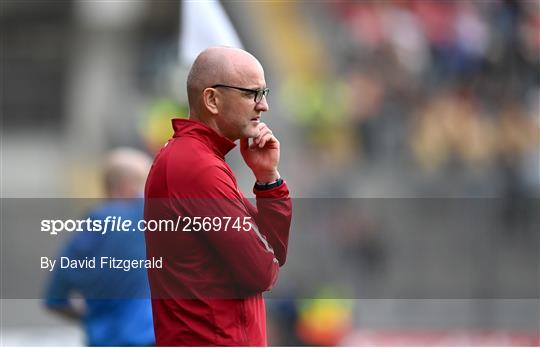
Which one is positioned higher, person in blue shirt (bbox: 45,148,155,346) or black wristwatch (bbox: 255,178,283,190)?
person in blue shirt (bbox: 45,148,155,346)

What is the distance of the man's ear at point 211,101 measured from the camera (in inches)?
124

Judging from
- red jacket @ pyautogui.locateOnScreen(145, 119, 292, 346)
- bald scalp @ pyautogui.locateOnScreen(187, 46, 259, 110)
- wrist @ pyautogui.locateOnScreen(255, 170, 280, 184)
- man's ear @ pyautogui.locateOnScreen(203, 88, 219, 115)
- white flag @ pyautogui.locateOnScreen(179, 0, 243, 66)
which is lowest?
red jacket @ pyautogui.locateOnScreen(145, 119, 292, 346)

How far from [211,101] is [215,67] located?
0.09m

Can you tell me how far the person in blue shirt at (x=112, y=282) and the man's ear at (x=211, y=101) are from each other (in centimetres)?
162

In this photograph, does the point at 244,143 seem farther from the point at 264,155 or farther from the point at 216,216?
the point at 216,216

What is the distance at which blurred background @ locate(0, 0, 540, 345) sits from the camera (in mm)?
11773

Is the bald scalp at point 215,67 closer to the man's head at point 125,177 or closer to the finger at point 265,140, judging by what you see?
the finger at point 265,140

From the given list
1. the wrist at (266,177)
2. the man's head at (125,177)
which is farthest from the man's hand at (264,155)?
the man's head at (125,177)

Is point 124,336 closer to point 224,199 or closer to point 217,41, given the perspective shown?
point 217,41

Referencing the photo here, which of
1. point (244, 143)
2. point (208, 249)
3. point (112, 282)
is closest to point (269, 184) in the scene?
point (244, 143)

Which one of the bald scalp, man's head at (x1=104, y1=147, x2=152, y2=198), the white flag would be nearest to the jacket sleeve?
the bald scalp

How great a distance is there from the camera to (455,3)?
1650cm

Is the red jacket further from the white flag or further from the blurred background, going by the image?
the blurred background

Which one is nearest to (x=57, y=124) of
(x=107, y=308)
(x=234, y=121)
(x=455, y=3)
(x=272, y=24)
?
(x=272, y=24)
